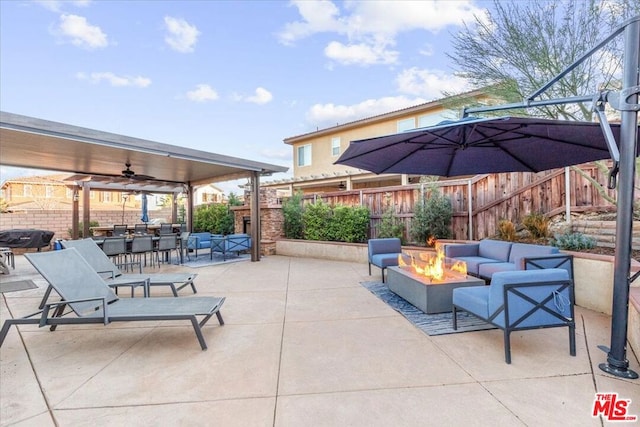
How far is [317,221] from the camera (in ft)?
32.8

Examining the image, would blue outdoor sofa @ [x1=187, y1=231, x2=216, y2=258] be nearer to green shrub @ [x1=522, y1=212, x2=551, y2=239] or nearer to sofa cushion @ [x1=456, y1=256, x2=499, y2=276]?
sofa cushion @ [x1=456, y1=256, x2=499, y2=276]

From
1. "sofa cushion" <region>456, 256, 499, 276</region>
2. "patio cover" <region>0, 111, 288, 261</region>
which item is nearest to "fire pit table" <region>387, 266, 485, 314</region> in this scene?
"sofa cushion" <region>456, 256, 499, 276</region>

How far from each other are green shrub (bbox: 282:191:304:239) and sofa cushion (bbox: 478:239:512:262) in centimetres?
573

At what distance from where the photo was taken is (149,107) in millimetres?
14039

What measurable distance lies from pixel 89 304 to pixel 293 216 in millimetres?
7122

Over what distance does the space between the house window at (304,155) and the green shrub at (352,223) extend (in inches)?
300

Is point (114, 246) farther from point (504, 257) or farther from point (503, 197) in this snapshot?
point (503, 197)

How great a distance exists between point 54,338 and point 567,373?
17.3 feet

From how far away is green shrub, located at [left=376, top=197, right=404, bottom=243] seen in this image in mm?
8289

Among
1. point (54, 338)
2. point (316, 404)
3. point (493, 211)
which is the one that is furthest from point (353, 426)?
point (493, 211)

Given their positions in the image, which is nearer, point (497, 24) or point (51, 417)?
point (51, 417)

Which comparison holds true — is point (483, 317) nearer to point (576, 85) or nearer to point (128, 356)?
point (128, 356)

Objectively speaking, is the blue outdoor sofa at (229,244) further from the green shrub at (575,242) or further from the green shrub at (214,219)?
the green shrub at (575,242)

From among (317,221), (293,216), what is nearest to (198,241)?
(293,216)
